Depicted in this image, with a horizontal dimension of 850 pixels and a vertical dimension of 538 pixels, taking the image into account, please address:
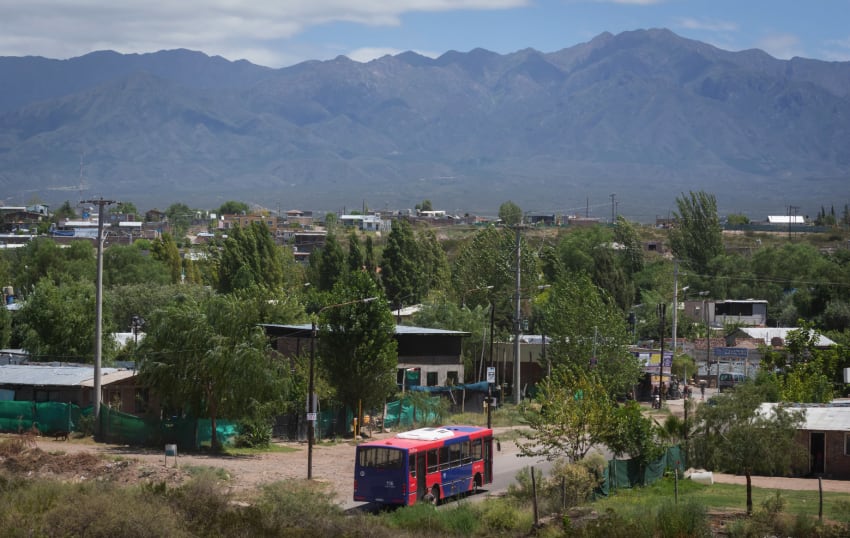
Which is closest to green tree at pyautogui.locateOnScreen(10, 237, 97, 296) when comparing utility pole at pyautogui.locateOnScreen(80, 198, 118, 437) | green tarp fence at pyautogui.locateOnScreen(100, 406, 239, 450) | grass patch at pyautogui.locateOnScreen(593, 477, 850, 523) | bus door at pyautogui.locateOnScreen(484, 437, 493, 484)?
utility pole at pyautogui.locateOnScreen(80, 198, 118, 437)

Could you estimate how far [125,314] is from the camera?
3878 inches

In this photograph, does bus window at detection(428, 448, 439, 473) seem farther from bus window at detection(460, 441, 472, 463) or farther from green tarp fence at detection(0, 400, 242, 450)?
green tarp fence at detection(0, 400, 242, 450)

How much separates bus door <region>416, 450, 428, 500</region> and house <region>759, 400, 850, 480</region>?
14.7 meters

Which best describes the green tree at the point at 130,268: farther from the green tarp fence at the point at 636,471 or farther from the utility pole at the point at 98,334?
the green tarp fence at the point at 636,471

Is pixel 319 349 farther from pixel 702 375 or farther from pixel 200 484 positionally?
pixel 702 375

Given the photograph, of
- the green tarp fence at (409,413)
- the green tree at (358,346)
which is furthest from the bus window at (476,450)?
the green tarp fence at (409,413)

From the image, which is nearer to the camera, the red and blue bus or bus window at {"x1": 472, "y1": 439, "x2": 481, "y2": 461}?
the red and blue bus

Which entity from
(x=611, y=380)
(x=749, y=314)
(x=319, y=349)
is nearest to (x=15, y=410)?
(x=319, y=349)

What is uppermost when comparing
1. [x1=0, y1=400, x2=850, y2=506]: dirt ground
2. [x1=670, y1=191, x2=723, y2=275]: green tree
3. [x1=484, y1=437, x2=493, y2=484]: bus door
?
[x1=670, y1=191, x2=723, y2=275]: green tree

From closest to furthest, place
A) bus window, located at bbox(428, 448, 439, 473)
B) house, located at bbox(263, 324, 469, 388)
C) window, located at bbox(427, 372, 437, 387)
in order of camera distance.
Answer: bus window, located at bbox(428, 448, 439, 473) → house, located at bbox(263, 324, 469, 388) → window, located at bbox(427, 372, 437, 387)

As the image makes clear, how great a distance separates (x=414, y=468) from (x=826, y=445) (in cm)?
1779

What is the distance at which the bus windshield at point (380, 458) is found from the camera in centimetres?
3512

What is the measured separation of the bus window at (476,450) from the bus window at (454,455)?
1.08 metres

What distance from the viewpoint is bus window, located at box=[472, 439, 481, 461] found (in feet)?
128
